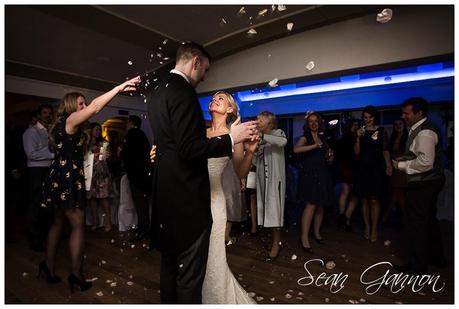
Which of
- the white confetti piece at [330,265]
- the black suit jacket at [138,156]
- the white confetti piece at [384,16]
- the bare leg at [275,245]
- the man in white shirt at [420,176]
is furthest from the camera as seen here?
the black suit jacket at [138,156]

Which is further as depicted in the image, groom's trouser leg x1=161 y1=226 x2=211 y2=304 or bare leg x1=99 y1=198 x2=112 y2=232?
bare leg x1=99 y1=198 x2=112 y2=232

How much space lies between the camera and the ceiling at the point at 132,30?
315 cm

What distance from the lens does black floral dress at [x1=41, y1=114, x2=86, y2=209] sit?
2074 mm

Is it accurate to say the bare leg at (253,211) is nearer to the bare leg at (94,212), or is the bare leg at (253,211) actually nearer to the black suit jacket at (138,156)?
the black suit jacket at (138,156)

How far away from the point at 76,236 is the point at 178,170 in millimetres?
1416

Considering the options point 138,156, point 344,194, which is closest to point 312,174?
point 344,194

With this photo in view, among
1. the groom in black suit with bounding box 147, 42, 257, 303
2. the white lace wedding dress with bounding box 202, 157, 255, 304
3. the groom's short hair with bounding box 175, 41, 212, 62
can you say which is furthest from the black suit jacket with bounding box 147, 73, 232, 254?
the white lace wedding dress with bounding box 202, 157, 255, 304

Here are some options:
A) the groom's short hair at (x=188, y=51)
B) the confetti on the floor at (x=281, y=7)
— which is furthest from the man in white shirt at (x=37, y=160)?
the confetti on the floor at (x=281, y=7)

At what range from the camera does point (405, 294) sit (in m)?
2.12

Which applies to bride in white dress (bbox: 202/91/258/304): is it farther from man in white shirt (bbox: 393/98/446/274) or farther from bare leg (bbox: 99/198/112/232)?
bare leg (bbox: 99/198/112/232)

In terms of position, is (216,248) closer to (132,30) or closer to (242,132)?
(242,132)

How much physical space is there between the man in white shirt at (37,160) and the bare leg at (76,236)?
110cm

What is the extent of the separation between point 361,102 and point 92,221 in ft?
18.1
